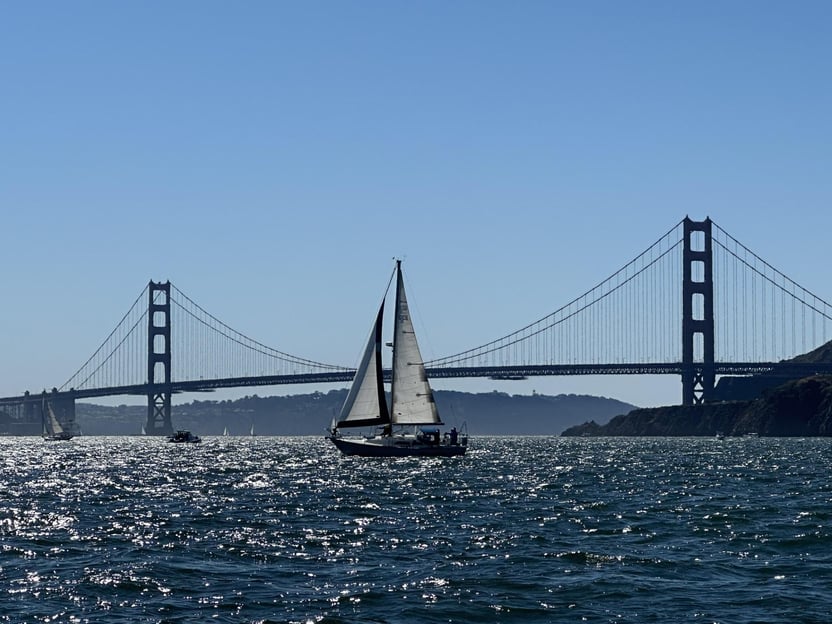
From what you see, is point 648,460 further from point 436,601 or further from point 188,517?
point 436,601

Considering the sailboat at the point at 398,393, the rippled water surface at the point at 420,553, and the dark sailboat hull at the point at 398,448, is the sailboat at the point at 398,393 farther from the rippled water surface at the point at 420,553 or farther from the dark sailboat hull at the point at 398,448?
the rippled water surface at the point at 420,553

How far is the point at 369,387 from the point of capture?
3159 inches

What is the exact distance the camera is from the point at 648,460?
79.8 metres

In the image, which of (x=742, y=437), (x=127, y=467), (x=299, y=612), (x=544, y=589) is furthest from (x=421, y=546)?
(x=742, y=437)

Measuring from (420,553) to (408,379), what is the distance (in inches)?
2008

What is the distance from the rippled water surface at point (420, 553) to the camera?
72.5 feet

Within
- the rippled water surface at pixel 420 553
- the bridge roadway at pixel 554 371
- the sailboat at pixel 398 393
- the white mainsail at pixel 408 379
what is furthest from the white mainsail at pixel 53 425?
the rippled water surface at pixel 420 553

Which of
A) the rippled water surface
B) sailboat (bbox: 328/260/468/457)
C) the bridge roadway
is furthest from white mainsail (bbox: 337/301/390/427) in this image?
the bridge roadway

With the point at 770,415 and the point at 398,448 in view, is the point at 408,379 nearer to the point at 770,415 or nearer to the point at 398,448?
the point at 398,448

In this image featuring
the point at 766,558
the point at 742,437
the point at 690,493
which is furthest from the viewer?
the point at 742,437

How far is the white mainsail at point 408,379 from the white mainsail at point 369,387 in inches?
38.8

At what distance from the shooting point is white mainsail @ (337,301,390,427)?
262 feet

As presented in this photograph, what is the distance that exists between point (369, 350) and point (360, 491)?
31951 mm

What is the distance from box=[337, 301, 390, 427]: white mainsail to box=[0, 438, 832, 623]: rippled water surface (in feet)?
90.8
